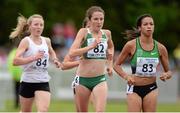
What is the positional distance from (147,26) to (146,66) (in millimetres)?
613

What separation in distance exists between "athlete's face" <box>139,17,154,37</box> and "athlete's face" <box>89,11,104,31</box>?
73 centimetres

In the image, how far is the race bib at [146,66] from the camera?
39.1 ft

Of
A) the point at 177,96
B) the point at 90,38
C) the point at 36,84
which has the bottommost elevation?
the point at 177,96

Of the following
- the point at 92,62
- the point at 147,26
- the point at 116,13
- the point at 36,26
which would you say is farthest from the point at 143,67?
the point at 116,13

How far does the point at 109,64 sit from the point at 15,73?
9.57m

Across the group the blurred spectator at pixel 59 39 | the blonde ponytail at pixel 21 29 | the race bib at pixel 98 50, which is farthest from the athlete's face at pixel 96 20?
the blurred spectator at pixel 59 39

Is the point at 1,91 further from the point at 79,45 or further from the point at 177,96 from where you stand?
the point at 79,45

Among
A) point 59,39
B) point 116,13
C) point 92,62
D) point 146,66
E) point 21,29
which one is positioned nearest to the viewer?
point 146,66

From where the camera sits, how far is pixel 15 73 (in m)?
22.1

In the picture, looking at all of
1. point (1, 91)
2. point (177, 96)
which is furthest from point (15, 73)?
point (177, 96)

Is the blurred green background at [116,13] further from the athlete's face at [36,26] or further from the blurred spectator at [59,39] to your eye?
the athlete's face at [36,26]

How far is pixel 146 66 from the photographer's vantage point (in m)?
11.9

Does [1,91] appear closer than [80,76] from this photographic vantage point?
No

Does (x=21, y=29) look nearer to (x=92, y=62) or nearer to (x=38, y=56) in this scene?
(x=38, y=56)
